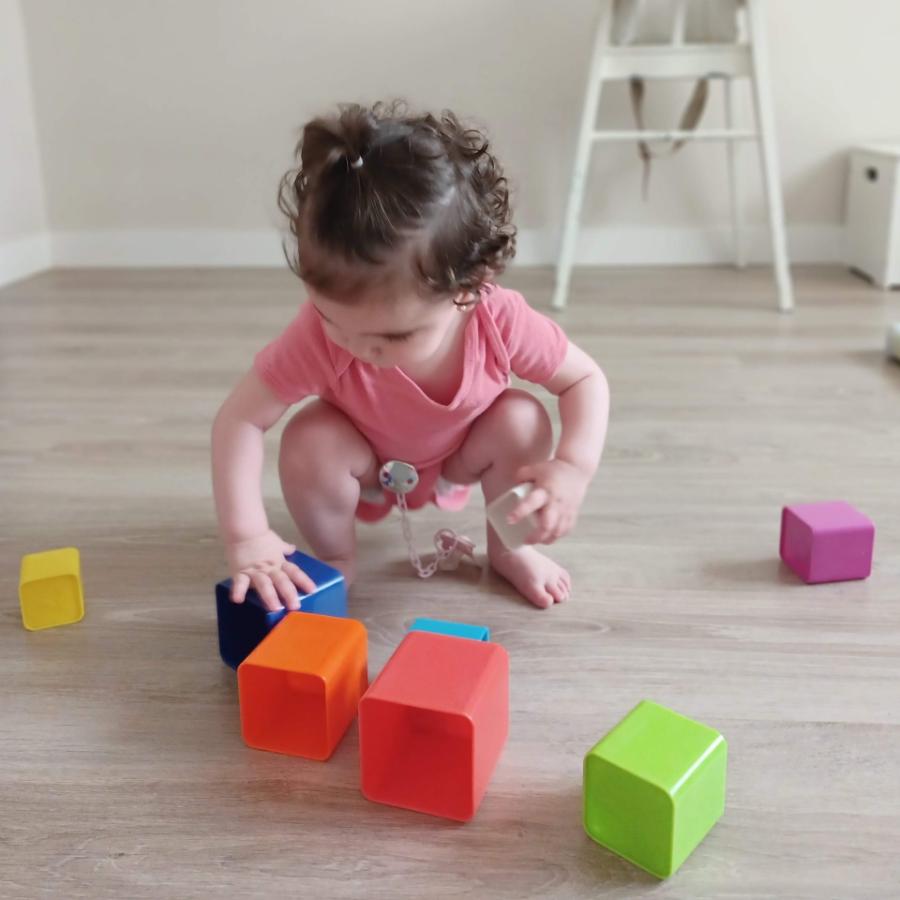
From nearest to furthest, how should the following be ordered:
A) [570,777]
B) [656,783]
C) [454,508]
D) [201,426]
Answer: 1. [656,783]
2. [570,777]
3. [454,508]
4. [201,426]

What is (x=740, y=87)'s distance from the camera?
2.28 meters

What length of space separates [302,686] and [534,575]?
266 mm

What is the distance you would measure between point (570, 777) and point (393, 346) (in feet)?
0.97

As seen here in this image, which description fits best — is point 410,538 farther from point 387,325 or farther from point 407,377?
point 387,325

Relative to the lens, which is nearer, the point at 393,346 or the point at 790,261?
the point at 393,346

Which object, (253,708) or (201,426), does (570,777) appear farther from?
(201,426)

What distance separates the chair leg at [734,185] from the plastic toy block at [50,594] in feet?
6.15

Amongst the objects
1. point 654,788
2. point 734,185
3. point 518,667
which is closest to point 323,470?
point 518,667

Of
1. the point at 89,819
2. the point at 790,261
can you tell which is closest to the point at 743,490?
the point at 89,819

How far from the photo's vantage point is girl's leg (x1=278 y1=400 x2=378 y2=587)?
2.70 feet

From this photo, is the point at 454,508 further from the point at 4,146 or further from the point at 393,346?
the point at 4,146

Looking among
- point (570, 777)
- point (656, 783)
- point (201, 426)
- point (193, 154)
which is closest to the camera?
point (656, 783)

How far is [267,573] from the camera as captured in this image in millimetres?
731

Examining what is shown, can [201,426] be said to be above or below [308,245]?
below
